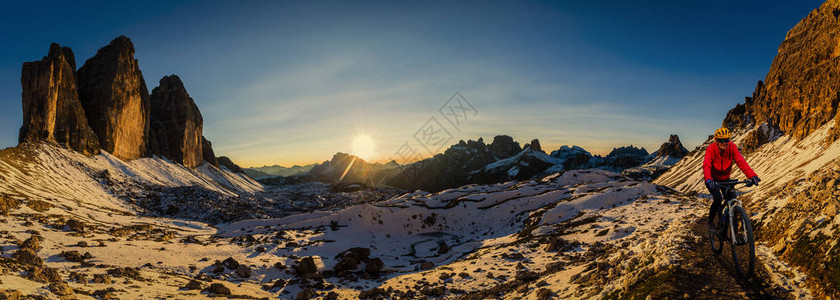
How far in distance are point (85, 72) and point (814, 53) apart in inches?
8717

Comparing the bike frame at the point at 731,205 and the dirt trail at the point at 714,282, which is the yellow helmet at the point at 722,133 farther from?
the dirt trail at the point at 714,282

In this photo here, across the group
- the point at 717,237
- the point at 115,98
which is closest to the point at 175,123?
the point at 115,98

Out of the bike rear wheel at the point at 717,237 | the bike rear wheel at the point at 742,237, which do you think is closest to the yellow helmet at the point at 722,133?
the bike rear wheel at the point at 742,237

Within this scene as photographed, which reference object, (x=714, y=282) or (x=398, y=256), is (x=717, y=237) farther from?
(x=398, y=256)

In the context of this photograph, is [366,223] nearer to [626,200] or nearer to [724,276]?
[626,200]

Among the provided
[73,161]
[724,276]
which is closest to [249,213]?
[73,161]

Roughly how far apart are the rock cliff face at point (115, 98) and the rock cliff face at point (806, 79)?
18699cm

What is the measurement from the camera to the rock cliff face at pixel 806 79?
100500mm

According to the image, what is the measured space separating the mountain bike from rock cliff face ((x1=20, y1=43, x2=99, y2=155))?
111579mm

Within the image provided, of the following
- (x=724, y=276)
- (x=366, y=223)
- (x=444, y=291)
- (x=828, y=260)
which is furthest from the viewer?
(x=366, y=223)

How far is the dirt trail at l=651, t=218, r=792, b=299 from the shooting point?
805 centimetres

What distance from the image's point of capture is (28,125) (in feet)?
260

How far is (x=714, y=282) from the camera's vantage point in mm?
8773

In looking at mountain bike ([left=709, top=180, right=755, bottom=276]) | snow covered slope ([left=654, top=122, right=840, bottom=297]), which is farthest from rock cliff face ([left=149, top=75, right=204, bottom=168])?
snow covered slope ([left=654, top=122, right=840, bottom=297])
